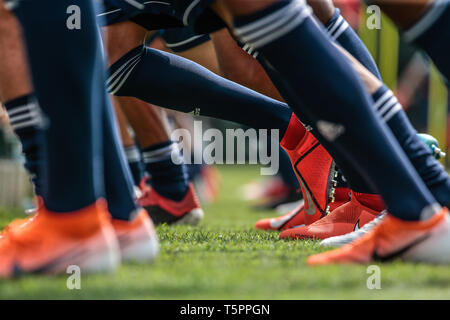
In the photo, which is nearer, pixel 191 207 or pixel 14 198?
pixel 191 207

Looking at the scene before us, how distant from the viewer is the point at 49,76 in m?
1.04

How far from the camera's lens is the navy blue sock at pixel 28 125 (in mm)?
1408

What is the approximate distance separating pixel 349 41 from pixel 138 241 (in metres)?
0.84

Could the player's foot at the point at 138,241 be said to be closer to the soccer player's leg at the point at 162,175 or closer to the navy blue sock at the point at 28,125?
the navy blue sock at the point at 28,125

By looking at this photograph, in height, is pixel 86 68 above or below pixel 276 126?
above

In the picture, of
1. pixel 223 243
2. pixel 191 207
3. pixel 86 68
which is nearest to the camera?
pixel 86 68

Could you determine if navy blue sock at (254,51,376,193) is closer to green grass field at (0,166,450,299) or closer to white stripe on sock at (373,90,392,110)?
white stripe on sock at (373,90,392,110)

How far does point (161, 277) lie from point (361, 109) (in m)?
0.46

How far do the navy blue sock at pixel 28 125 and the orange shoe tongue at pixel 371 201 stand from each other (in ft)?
2.69

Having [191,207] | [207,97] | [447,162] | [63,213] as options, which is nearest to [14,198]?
[191,207]

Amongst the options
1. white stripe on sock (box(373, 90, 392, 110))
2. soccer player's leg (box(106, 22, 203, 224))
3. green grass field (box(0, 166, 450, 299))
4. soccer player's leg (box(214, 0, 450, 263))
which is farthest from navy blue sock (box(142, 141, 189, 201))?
soccer player's leg (box(214, 0, 450, 263))

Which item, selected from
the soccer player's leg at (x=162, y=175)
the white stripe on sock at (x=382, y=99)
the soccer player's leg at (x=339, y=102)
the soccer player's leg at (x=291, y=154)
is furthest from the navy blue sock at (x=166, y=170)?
the soccer player's leg at (x=339, y=102)

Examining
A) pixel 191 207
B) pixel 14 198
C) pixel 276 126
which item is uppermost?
pixel 276 126
